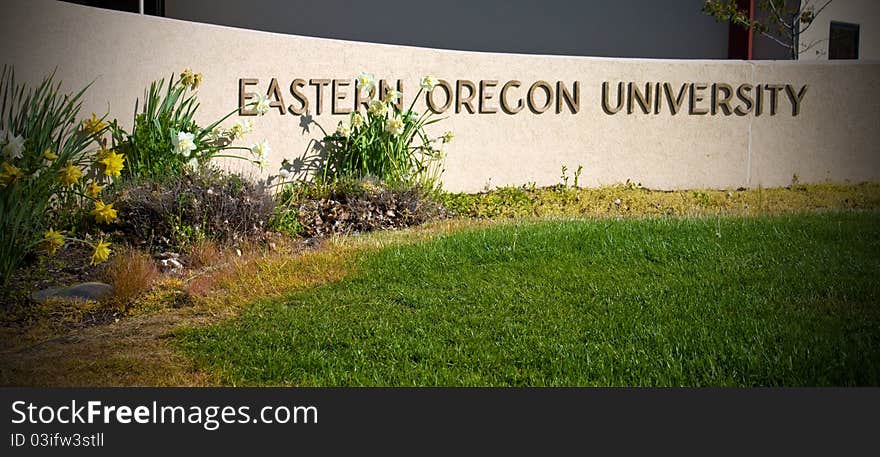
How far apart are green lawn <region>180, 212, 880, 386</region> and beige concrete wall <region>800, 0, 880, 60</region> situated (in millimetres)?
6432

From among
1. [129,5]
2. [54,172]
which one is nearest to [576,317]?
[54,172]

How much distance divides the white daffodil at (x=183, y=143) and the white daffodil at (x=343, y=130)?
150 cm

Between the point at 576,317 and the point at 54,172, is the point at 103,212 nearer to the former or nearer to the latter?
the point at 54,172

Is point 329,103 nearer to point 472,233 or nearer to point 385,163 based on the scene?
point 385,163

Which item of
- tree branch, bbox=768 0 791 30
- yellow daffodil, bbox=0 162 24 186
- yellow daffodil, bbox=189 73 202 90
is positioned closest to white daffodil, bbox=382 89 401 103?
yellow daffodil, bbox=189 73 202 90

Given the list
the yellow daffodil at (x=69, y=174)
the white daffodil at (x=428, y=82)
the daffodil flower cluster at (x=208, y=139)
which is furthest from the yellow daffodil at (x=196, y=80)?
the white daffodil at (x=428, y=82)

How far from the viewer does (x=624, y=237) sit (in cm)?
712

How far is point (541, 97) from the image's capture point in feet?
31.7

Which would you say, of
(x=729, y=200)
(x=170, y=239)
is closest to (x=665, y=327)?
(x=170, y=239)

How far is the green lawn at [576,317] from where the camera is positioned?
4.64m

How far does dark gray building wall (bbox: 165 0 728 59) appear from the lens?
1160 centimetres

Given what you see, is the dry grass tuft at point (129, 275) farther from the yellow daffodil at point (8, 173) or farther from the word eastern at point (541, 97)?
the word eastern at point (541, 97)

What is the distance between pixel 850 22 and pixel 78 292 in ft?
37.3

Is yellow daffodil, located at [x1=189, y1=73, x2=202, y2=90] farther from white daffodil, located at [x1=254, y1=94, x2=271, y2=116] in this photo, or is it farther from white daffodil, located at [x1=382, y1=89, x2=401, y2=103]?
white daffodil, located at [x1=382, y1=89, x2=401, y2=103]
